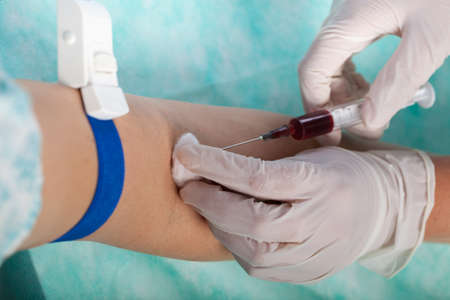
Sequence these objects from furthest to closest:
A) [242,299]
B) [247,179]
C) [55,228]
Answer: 1. [242,299]
2. [247,179]
3. [55,228]

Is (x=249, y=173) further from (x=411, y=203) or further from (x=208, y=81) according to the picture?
(x=208, y=81)

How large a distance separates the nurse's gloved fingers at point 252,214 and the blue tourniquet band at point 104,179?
221 mm

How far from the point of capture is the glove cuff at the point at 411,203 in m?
1.18

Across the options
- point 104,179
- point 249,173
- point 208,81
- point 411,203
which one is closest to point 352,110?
point 411,203

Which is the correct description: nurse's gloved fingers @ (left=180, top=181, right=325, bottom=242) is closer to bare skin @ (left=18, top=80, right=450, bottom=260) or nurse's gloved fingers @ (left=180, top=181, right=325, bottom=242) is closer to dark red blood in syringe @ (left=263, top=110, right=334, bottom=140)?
bare skin @ (left=18, top=80, right=450, bottom=260)

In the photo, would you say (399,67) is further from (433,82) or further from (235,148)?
(433,82)

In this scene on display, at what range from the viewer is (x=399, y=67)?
121cm

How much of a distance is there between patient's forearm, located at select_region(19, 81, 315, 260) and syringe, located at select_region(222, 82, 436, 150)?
0.38 ft

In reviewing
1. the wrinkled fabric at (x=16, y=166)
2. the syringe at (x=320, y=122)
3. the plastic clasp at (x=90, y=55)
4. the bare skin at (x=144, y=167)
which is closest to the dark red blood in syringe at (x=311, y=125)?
the syringe at (x=320, y=122)

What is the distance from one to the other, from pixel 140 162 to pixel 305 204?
46 cm

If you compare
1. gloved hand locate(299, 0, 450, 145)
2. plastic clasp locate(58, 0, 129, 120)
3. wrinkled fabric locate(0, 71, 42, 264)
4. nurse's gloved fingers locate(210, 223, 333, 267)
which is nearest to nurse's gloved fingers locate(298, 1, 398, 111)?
gloved hand locate(299, 0, 450, 145)

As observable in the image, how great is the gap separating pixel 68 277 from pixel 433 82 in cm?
183

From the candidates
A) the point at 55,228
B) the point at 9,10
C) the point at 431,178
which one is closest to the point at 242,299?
the point at 431,178

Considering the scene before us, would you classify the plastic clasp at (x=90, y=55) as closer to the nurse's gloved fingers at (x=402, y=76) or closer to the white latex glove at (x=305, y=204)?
the white latex glove at (x=305, y=204)
